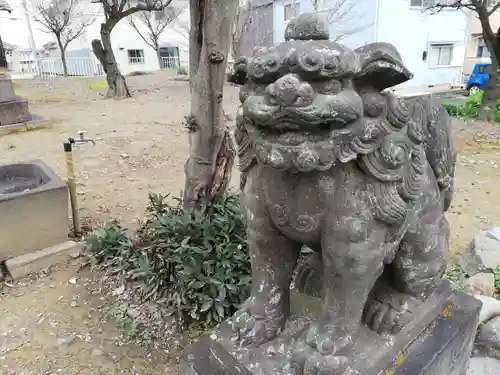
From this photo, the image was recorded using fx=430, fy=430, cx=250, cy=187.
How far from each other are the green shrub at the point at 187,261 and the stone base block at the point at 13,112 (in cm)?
545

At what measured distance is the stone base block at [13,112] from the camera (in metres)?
7.38

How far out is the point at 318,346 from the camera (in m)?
1.25

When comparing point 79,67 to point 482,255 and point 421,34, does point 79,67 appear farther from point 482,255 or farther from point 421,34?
point 482,255

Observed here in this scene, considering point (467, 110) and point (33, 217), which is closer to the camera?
point (33, 217)

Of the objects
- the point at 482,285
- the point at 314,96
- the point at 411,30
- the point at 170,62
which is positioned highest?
the point at 411,30

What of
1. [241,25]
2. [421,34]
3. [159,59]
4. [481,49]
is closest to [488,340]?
[241,25]

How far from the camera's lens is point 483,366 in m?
2.09

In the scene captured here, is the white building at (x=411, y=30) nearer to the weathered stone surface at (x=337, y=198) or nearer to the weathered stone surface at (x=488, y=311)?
the weathered stone surface at (x=488, y=311)

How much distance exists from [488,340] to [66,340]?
7.53ft

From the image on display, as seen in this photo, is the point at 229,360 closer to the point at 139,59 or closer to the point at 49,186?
the point at 49,186

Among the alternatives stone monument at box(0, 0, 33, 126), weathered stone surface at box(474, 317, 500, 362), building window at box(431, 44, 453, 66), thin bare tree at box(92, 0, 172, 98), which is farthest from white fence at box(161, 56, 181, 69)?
weathered stone surface at box(474, 317, 500, 362)

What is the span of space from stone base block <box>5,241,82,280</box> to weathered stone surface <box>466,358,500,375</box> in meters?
2.75

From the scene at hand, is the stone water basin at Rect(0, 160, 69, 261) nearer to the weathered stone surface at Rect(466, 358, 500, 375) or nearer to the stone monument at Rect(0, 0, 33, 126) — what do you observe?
the weathered stone surface at Rect(466, 358, 500, 375)

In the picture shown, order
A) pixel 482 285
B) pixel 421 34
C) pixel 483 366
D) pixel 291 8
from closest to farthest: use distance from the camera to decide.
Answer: pixel 483 366
pixel 482 285
pixel 291 8
pixel 421 34
